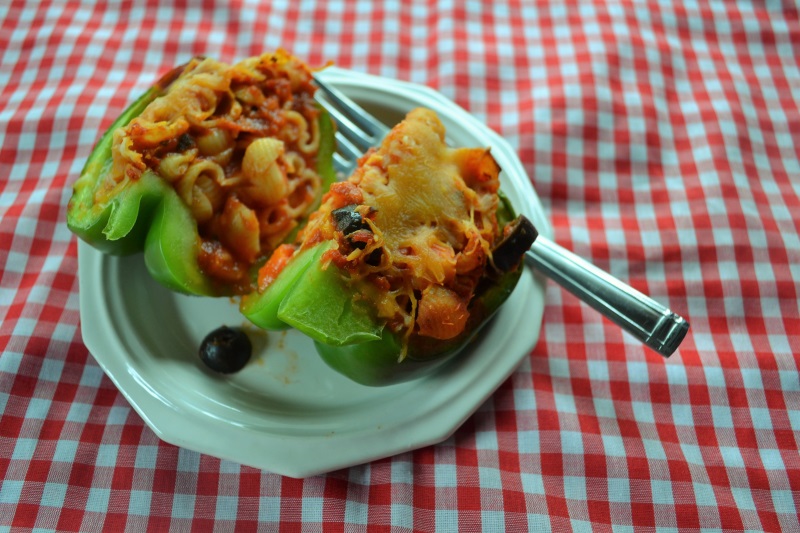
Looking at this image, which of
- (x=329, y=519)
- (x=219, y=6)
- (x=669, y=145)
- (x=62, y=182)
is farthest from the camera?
(x=219, y=6)

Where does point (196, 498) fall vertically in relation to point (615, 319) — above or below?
below

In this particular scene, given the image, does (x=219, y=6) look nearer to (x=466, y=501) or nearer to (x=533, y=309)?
(x=533, y=309)

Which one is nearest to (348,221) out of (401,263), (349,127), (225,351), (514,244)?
(401,263)

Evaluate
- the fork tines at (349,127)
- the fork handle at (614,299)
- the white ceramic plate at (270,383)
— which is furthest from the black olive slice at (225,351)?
the fork handle at (614,299)

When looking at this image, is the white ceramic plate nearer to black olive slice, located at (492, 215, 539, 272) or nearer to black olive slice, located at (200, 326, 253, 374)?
black olive slice, located at (200, 326, 253, 374)

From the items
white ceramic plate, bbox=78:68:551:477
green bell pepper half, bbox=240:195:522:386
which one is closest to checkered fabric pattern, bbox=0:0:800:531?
white ceramic plate, bbox=78:68:551:477

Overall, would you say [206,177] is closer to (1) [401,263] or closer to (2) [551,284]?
(1) [401,263]

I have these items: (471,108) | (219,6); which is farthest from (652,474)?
(219,6)
